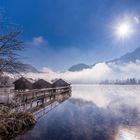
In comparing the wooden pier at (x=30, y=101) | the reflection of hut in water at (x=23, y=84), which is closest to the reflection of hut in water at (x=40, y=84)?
the reflection of hut in water at (x=23, y=84)

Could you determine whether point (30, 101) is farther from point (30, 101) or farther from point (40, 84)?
point (40, 84)

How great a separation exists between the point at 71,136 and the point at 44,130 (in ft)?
9.03

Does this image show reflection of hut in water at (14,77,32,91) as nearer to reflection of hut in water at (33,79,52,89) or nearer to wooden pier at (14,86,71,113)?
reflection of hut in water at (33,79,52,89)

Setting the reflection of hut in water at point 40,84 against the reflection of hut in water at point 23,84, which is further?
the reflection of hut in water at point 40,84

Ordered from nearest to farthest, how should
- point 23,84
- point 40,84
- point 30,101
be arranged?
point 30,101, point 23,84, point 40,84

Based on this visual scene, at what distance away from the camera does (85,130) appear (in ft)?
69.9

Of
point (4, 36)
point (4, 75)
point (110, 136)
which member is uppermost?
point (4, 36)

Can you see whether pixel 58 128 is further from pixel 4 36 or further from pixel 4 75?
pixel 4 36

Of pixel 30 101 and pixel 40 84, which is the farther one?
pixel 40 84

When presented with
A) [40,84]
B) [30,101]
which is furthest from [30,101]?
[40,84]

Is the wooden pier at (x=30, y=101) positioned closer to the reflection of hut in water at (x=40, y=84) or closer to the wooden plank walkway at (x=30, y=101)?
the wooden plank walkway at (x=30, y=101)

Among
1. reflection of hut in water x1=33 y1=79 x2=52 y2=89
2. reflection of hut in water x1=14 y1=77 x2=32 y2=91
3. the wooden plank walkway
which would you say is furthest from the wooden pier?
reflection of hut in water x1=33 y1=79 x2=52 y2=89

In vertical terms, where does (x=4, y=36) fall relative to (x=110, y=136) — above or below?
above

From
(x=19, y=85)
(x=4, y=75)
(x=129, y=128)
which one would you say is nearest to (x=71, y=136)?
(x=129, y=128)
